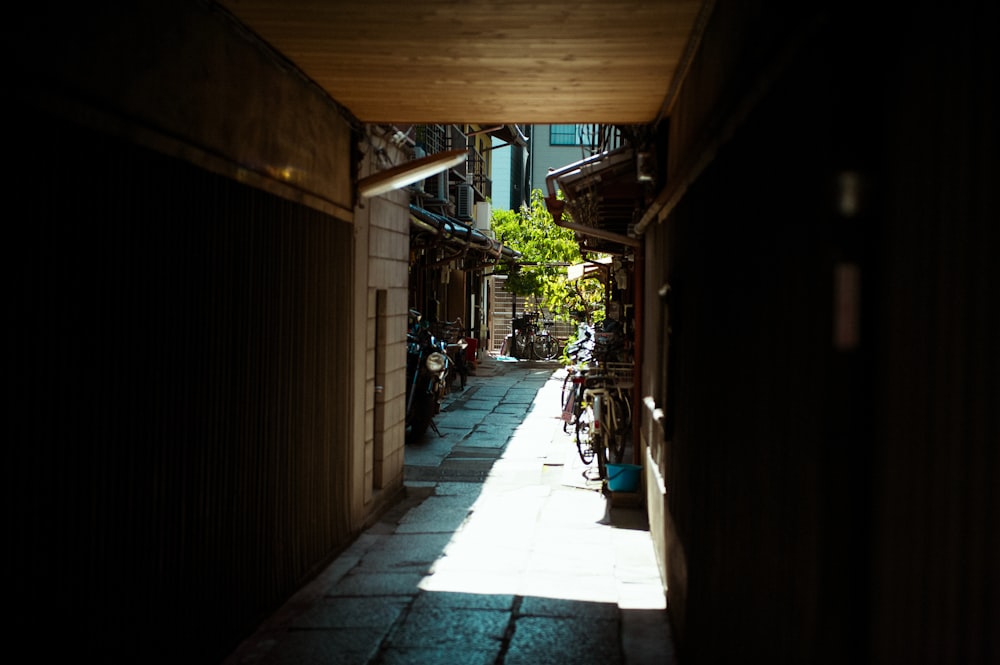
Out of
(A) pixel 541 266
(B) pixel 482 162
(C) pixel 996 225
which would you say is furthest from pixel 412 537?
(B) pixel 482 162

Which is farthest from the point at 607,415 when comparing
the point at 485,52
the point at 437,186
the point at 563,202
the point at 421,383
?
the point at 437,186

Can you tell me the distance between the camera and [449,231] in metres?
16.0

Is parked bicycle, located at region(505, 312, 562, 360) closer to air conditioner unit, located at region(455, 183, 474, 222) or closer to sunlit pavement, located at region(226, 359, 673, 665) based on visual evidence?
air conditioner unit, located at region(455, 183, 474, 222)

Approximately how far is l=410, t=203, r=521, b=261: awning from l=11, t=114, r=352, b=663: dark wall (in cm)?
754

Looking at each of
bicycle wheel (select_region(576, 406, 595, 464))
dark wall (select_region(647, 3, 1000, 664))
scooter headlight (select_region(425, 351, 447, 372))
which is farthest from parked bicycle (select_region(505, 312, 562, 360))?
dark wall (select_region(647, 3, 1000, 664))

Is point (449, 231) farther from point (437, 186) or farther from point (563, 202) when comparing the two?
point (437, 186)

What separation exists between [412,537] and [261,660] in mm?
2930

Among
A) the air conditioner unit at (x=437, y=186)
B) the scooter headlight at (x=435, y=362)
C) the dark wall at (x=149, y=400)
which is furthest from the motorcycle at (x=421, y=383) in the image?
the air conditioner unit at (x=437, y=186)

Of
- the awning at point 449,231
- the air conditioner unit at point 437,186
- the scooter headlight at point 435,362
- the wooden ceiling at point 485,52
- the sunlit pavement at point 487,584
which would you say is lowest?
the sunlit pavement at point 487,584

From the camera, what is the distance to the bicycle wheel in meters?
9.97

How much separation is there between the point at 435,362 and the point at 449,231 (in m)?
4.11

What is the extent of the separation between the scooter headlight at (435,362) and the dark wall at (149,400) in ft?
19.8

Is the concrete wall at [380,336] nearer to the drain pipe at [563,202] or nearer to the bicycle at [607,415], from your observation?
the drain pipe at [563,202]

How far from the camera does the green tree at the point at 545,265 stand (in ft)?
77.4
